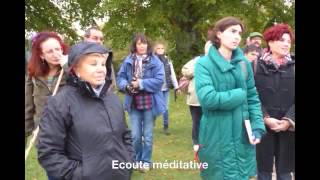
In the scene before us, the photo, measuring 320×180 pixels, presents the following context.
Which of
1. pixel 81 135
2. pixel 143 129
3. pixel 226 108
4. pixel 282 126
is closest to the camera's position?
pixel 81 135

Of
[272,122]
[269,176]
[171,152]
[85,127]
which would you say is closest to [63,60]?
[85,127]

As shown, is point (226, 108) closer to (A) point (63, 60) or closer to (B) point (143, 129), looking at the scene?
(A) point (63, 60)

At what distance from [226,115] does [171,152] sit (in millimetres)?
2913

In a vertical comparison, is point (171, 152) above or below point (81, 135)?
below

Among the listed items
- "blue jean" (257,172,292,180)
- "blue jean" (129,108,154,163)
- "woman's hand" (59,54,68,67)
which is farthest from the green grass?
"woman's hand" (59,54,68,67)

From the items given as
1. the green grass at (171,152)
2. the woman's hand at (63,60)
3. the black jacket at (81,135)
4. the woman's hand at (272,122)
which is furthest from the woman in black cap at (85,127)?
the woman's hand at (272,122)

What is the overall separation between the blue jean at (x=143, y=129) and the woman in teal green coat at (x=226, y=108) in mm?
1883

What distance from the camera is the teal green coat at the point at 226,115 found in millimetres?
3590

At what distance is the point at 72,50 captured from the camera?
116 inches

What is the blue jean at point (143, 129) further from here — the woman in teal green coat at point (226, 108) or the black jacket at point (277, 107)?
the woman in teal green coat at point (226, 108)

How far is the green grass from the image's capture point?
5.19 m

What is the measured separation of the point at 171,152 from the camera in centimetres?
650

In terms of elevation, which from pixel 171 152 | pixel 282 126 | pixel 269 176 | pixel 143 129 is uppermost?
pixel 282 126
